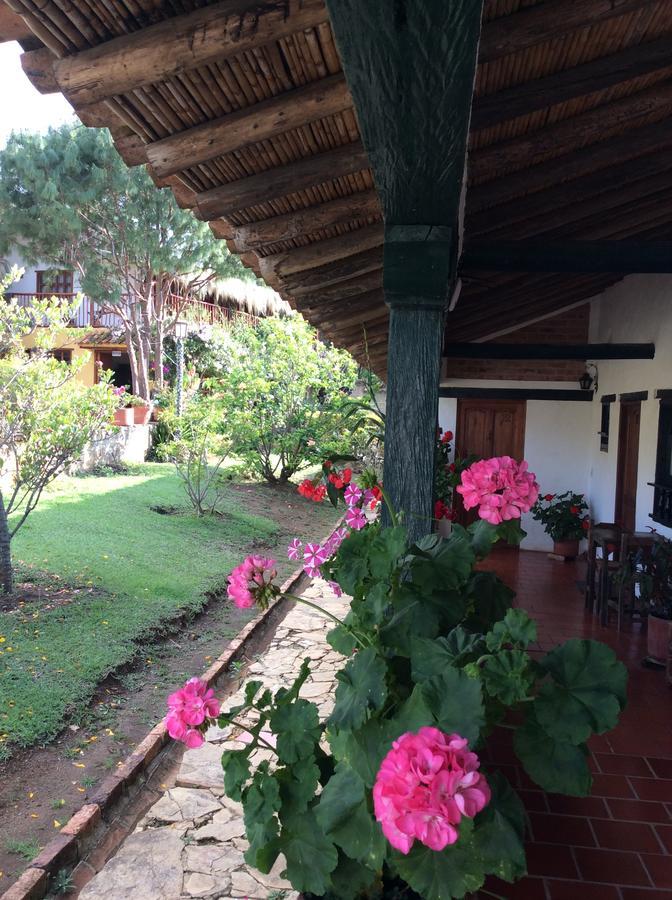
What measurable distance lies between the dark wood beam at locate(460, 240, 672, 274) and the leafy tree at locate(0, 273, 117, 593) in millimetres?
4428

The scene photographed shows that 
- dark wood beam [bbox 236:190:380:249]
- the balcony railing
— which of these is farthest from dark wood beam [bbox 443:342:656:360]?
the balcony railing

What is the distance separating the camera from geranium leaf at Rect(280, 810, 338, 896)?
1.78m

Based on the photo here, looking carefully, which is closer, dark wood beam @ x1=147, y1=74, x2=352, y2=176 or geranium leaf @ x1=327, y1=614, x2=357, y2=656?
dark wood beam @ x1=147, y1=74, x2=352, y2=176

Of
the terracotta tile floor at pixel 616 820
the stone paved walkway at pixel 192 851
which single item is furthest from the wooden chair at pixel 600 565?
the stone paved walkway at pixel 192 851

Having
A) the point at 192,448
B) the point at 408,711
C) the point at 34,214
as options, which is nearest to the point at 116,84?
the point at 408,711

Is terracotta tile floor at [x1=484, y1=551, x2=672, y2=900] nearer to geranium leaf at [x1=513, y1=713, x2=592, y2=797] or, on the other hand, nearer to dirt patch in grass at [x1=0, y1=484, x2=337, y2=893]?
geranium leaf at [x1=513, y1=713, x2=592, y2=797]

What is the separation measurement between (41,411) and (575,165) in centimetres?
522

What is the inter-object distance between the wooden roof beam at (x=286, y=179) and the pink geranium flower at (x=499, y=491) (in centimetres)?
108

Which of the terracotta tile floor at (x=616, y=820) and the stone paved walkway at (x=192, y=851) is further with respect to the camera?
the stone paved walkway at (x=192, y=851)

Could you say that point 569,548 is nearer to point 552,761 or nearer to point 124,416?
point 552,761

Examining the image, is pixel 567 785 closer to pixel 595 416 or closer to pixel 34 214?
pixel 595 416

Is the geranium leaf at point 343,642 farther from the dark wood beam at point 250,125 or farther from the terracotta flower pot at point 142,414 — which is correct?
the terracotta flower pot at point 142,414

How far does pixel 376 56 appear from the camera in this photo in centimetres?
118

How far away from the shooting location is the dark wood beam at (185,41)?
1537 millimetres
